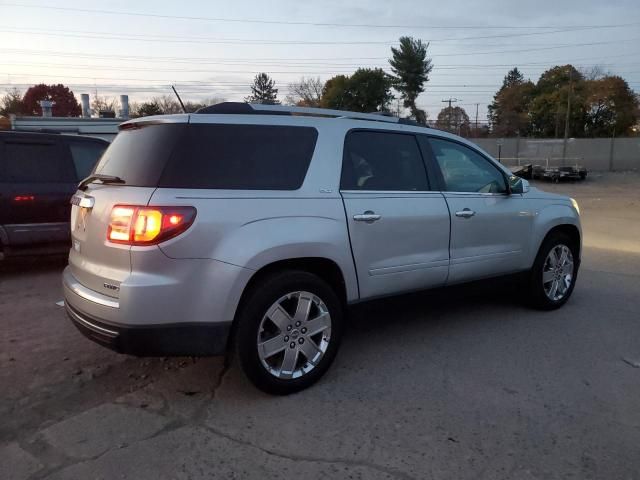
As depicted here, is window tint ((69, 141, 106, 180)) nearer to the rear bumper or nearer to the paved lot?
the paved lot

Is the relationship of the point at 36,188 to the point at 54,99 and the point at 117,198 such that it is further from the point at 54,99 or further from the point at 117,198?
the point at 54,99

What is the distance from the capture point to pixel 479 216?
480cm

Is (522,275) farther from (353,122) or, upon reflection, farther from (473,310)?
(353,122)

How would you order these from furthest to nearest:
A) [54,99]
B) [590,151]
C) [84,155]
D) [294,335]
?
[54,99] → [590,151] → [84,155] → [294,335]

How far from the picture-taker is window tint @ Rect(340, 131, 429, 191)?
13.2ft

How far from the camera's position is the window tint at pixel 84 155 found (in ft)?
24.2

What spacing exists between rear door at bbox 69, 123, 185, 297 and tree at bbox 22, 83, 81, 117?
6751 centimetres

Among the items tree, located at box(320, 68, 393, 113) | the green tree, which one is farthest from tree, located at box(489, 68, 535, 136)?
tree, located at box(320, 68, 393, 113)

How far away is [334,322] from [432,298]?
113 centimetres

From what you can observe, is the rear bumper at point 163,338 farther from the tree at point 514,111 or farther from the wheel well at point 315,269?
the tree at point 514,111

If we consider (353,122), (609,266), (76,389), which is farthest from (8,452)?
(609,266)

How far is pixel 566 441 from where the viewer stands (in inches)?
123

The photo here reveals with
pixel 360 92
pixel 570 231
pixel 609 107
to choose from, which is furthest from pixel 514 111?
pixel 570 231

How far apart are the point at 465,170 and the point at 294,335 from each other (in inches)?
90.9
